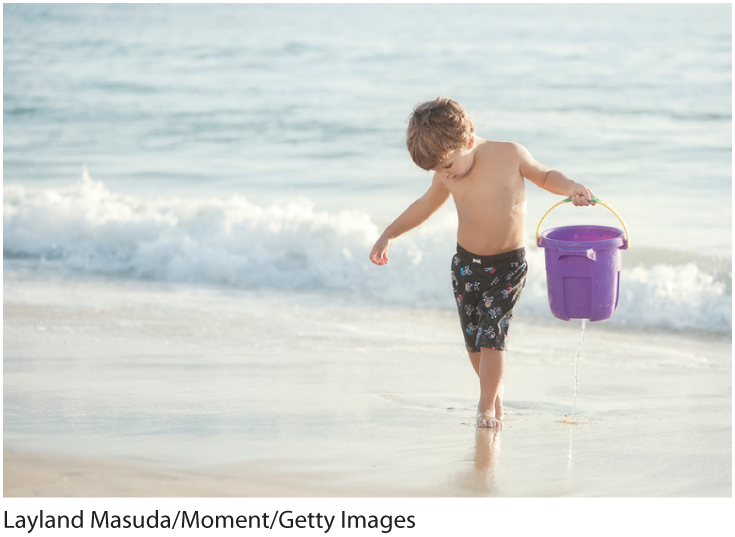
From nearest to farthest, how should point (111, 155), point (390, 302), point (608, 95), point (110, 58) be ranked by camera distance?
point (390, 302) → point (111, 155) → point (608, 95) → point (110, 58)

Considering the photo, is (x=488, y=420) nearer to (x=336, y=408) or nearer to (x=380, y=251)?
(x=336, y=408)

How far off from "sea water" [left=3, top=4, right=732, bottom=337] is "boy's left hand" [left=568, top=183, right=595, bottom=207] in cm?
279

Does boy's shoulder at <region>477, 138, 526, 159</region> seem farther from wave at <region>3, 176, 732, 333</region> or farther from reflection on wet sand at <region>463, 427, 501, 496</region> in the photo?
wave at <region>3, 176, 732, 333</region>

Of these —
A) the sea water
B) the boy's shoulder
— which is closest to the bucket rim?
the boy's shoulder

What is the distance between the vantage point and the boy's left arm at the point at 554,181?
10.8 ft

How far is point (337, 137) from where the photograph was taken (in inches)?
508

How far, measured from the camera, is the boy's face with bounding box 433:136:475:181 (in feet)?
10.9

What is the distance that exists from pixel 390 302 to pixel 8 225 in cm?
417

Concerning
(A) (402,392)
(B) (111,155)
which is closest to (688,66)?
(B) (111,155)

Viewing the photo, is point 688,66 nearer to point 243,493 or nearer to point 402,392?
point 402,392

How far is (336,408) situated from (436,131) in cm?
135

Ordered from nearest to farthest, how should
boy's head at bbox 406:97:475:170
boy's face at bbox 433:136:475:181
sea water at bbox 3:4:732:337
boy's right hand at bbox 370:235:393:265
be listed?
boy's head at bbox 406:97:475:170
boy's face at bbox 433:136:475:181
boy's right hand at bbox 370:235:393:265
sea water at bbox 3:4:732:337

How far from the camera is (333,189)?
1006 cm

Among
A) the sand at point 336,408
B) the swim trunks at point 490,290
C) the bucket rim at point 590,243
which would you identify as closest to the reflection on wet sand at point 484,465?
the sand at point 336,408
